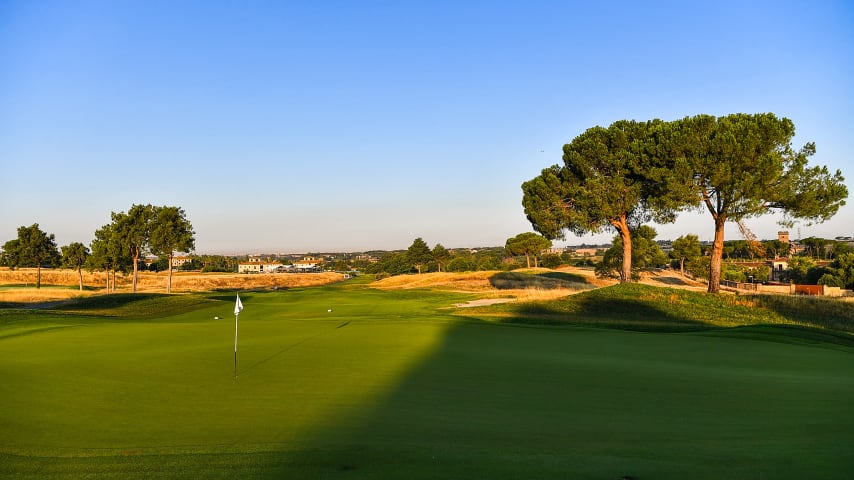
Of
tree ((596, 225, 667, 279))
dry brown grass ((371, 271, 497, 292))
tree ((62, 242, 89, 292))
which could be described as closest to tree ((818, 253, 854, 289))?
tree ((596, 225, 667, 279))

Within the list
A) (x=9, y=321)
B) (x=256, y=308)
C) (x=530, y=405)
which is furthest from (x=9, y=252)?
(x=530, y=405)

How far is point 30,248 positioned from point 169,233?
21626 millimetres

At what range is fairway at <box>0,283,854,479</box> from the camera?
486cm

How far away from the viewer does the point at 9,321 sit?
66.4 ft

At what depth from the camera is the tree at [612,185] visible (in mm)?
33156

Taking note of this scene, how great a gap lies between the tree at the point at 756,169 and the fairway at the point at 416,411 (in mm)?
19928

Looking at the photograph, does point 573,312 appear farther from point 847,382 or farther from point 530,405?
point 530,405

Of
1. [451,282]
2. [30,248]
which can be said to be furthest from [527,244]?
[30,248]

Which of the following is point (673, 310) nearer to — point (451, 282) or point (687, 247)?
point (451, 282)

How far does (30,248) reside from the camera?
2302 inches

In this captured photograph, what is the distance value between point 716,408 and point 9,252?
2779 inches

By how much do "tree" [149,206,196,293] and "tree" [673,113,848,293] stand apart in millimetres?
42614

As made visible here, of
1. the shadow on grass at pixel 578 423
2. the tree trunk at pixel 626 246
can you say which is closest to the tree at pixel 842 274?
the tree trunk at pixel 626 246

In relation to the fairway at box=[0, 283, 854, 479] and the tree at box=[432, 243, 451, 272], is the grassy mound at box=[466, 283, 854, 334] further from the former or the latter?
the tree at box=[432, 243, 451, 272]
